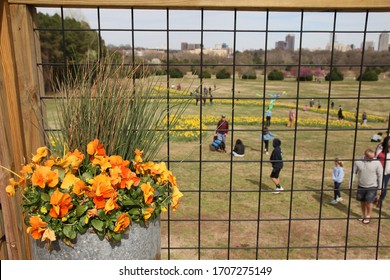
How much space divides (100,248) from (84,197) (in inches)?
8.7

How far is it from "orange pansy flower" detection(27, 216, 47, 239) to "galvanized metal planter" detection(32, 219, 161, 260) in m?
0.08

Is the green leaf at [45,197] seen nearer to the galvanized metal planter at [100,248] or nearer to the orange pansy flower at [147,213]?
the galvanized metal planter at [100,248]

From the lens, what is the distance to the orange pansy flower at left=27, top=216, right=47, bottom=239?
1.46 meters

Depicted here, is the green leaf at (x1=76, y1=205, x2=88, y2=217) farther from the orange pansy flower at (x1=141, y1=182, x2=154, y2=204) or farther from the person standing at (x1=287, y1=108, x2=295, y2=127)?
the person standing at (x1=287, y1=108, x2=295, y2=127)

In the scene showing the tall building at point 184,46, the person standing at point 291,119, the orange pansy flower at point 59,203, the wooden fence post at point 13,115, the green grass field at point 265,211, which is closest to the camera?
the orange pansy flower at point 59,203

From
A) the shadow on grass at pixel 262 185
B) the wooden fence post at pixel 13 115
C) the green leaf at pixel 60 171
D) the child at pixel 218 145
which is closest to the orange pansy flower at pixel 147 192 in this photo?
the green leaf at pixel 60 171

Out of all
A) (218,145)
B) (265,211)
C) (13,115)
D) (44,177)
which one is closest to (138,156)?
(44,177)

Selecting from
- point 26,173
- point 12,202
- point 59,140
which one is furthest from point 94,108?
point 12,202

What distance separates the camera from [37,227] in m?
1.47

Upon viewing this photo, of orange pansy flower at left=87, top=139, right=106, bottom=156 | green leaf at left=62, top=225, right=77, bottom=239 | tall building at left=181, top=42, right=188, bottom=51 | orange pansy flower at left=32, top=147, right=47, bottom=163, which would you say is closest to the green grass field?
tall building at left=181, top=42, right=188, bottom=51

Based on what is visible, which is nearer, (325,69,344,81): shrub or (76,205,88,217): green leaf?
(76,205,88,217): green leaf

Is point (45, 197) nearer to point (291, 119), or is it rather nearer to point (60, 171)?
point (60, 171)

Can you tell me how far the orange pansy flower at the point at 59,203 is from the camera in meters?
1.44

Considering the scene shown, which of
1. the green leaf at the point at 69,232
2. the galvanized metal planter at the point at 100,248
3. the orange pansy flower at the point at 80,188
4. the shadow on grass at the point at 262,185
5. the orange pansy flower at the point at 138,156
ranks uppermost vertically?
the orange pansy flower at the point at 138,156
